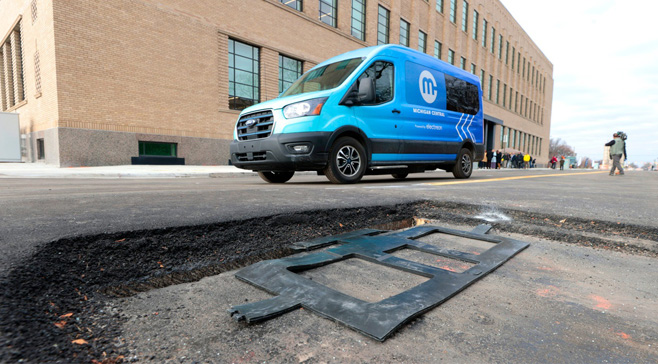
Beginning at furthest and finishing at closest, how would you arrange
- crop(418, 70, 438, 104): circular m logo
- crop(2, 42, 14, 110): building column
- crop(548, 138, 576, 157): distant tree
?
crop(548, 138, 576, 157): distant tree, crop(2, 42, 14, 110): building column, crop(418, 70, 438, 104): circular m logo

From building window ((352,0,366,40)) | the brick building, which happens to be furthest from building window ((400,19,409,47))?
building window ((352,0,366,40))

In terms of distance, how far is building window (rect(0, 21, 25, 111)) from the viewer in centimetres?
1639

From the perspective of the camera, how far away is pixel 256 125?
5922mm

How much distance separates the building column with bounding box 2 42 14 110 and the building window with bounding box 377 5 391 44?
20001 mm

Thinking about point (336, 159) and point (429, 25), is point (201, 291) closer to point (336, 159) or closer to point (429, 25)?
point (336, 159)

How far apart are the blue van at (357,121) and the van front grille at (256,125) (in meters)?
0.02

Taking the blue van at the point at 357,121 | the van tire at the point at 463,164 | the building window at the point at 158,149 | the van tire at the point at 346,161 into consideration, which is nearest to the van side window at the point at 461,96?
the blue van at the point at 357,121

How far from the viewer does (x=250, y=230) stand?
86.2 inches

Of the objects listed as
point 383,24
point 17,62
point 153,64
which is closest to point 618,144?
point 383,24

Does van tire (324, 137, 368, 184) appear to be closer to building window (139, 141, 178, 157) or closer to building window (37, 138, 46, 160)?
building window (139, 141, 178, 157)

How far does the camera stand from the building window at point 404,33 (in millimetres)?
23156

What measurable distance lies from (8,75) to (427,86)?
22.2 m

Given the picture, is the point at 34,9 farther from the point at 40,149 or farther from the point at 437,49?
the point at 437,49

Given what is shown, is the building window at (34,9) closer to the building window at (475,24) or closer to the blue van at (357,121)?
the blue van at (357,121)
